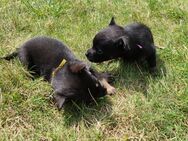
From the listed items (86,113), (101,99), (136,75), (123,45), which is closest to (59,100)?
(86,113)

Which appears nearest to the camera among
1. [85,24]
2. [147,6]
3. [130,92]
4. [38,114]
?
[38,114]

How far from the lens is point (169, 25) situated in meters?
6.26

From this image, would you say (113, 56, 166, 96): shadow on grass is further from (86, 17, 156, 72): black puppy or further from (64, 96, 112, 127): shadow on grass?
(64, 96, 112, 127): shadow on grass

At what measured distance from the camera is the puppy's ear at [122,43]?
16.8 ft

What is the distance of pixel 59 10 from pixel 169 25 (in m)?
1.59

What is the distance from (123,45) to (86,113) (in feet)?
3.01

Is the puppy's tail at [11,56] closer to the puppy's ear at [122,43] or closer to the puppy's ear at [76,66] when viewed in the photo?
the puppy's ear at [76,66]

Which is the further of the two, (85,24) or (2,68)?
(85,24)

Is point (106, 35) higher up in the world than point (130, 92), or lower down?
higher up

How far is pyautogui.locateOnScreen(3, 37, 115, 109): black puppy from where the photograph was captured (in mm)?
4672

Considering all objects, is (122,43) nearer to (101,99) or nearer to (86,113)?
(101,99)

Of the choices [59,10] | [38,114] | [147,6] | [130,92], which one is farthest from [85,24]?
[38,114]

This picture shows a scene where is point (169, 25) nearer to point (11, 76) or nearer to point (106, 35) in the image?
point (106, 35)

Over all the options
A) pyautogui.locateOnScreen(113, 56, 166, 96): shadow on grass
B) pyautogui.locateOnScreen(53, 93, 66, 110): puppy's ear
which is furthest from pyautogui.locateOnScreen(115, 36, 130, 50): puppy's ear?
pyautogui.locateOnScreen(53, 93, 66, 110): puppy's ear
